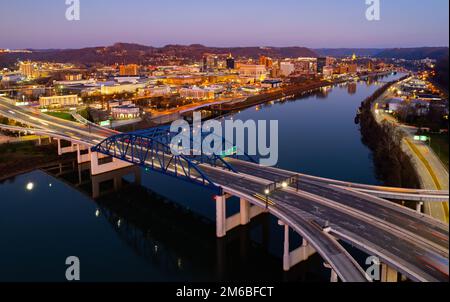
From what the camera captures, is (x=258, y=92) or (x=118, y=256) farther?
(x=258, y=92)

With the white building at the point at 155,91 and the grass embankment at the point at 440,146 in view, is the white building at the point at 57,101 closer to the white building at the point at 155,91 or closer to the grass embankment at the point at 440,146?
the white building at the point at 155,91

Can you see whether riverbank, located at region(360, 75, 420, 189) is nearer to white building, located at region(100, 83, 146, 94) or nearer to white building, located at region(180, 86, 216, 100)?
white building, located at region(180, 86, 216, 100)

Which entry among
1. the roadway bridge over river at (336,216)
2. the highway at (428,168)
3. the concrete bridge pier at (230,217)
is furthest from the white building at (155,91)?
the concrete bridge pier at (230,217)

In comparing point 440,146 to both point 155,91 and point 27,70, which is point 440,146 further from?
point 27,70

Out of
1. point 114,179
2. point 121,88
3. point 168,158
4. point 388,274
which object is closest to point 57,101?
point 121,88

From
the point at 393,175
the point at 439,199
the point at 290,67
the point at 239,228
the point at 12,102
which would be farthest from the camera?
the point at 290,67

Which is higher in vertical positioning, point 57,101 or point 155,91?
point 155,91
